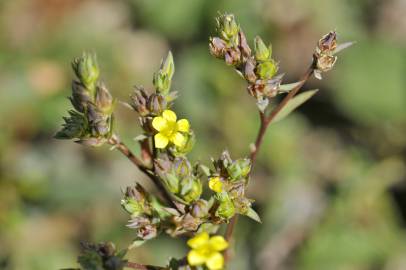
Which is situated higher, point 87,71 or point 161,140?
point 87,71

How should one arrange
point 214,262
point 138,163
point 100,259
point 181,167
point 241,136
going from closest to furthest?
point 214,262 < point 100,259 < point 181,167 < point 138,163 < point 241,136

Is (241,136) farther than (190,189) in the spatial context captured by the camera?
Yes

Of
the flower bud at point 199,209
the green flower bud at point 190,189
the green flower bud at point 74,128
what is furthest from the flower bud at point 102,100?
the flower bud at point 199,209

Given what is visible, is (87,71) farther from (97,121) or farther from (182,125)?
(182,125)

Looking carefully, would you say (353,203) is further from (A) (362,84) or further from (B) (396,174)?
(A) (362,84)

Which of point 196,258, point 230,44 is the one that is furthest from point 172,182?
point 230,44

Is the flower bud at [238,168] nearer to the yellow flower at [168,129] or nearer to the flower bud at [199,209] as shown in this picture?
the flower bud at [199,209]
